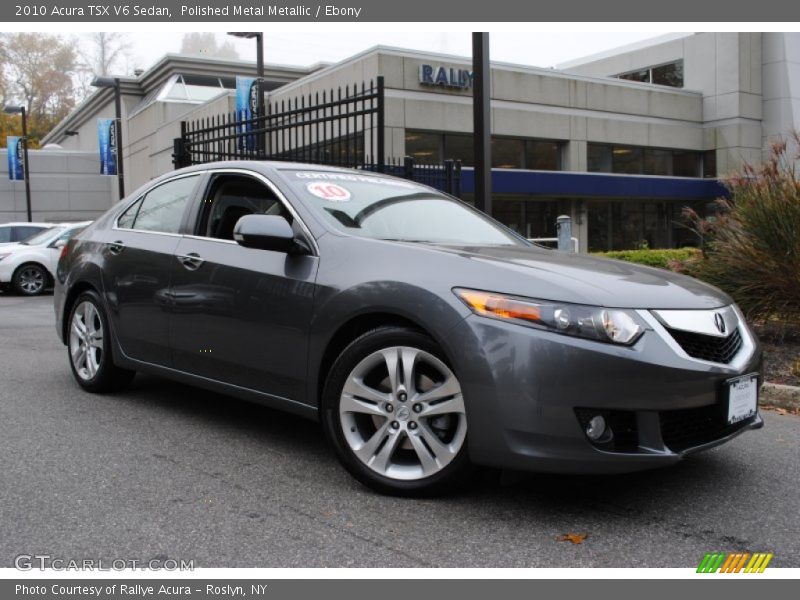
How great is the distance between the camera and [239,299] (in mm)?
4297

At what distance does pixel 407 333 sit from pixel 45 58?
71875 mm

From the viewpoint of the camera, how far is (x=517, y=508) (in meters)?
3.51

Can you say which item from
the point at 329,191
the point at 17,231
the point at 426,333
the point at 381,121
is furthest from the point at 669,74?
the point at 426,333

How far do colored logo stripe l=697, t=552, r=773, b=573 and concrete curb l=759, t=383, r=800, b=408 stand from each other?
3042mm

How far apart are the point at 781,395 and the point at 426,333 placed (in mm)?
3527

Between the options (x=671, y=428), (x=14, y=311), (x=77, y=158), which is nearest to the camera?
(x=671, y=428)

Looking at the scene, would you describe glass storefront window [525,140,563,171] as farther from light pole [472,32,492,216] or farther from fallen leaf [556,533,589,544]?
fallen leaf [556,533,589,544]

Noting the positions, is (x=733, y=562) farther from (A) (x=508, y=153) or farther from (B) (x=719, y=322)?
(A) (x=508, y=153)

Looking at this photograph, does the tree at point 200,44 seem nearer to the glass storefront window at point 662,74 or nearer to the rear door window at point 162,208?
the glass storefront window at point 662,74

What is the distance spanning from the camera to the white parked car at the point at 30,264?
16.8 meters

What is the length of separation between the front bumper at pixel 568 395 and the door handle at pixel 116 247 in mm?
2958
